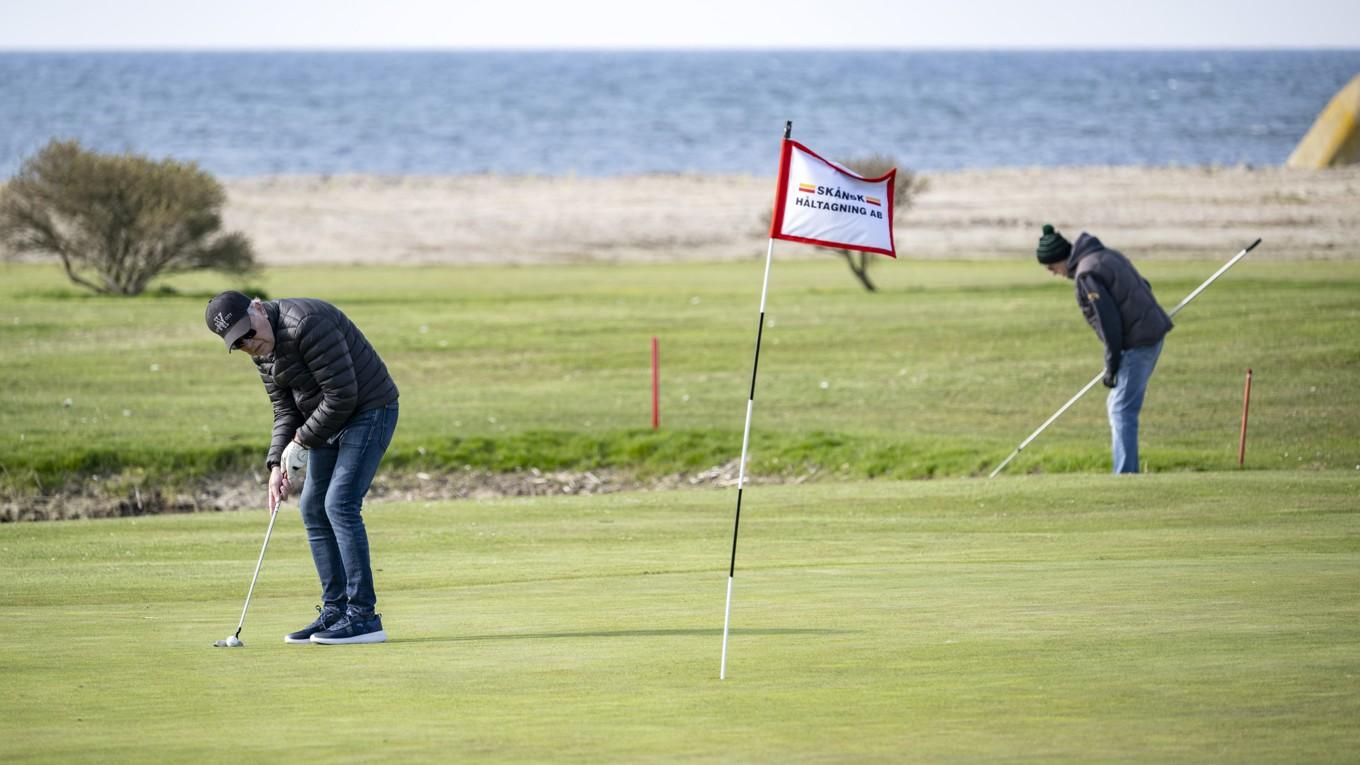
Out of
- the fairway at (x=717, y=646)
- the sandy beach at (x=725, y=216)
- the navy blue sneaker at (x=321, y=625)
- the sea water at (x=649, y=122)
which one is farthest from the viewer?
the sea water at (x=649, y=122)

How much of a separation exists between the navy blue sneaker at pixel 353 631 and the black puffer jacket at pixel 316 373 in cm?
90

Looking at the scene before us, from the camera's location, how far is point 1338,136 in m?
61.2

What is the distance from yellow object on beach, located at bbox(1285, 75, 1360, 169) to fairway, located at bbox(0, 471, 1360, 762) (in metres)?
50.0

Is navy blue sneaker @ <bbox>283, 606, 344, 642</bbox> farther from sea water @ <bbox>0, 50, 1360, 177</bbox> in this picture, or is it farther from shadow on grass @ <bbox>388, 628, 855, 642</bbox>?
sea water @ <bbox>0, 50, 1360, 177</bbox>

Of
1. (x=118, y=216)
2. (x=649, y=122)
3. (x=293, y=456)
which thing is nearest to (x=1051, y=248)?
(x=293, y=456)

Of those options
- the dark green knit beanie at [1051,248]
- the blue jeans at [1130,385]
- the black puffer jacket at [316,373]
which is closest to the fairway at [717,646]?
the black puffer jacket at [316,373]

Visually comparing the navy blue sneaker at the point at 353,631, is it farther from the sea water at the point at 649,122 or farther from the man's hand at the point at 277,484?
the sea water at the point at 649,122

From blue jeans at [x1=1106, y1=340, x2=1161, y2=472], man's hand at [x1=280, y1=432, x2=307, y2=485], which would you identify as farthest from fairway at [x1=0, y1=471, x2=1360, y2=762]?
blue jeans at [x1=1106, y1=340, x2=1161, y2=472]

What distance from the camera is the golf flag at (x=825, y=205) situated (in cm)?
904

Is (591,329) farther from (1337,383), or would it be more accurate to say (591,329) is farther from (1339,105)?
(1339,105)

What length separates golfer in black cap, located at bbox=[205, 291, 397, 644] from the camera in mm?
8555

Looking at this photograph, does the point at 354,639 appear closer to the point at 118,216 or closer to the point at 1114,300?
the point at 1114,300

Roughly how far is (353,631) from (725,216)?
4615 centimetres

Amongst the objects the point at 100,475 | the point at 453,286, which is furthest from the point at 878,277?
the point at 100,475
